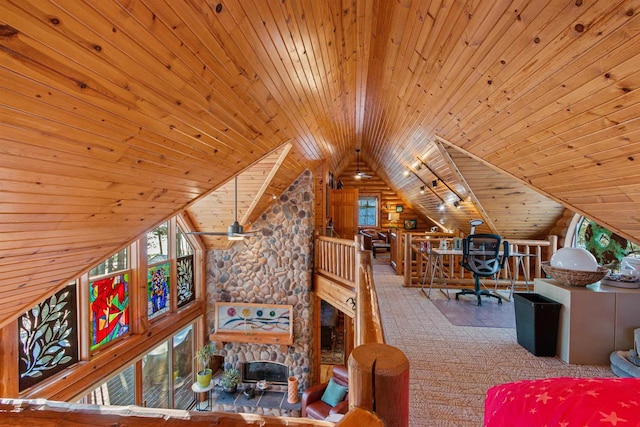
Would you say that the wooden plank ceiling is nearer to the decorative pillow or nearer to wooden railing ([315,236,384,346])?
wooden railing ([315,236,384,346])

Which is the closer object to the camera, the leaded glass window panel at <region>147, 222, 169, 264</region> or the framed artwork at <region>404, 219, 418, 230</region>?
the leaded glass window panel at <region>147, 222, 169, 264</region>

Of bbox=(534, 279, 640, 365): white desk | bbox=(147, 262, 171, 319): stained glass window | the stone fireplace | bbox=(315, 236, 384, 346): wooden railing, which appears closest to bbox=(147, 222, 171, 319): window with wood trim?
bbox=(147, 262, 171, 319): stained glass window

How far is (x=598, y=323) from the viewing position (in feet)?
8.23

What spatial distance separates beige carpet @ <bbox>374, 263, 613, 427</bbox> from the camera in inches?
78.4

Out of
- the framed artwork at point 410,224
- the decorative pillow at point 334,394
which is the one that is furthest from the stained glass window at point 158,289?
the framed artwork at point 410,224

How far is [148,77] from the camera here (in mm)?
1547

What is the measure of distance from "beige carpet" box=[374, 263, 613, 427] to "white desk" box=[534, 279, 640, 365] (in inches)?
5.1

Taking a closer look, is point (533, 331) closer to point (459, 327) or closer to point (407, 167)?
A: point (459, 327)

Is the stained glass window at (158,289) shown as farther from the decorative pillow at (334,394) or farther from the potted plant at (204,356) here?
the decorative pillow at (334,394)

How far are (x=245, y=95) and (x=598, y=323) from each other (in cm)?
370

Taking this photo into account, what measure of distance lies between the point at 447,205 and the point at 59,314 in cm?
748

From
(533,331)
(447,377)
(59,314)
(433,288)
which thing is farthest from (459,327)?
(59,314)

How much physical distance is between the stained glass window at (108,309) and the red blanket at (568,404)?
483cm

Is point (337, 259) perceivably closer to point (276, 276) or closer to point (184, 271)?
point (276, 276)
